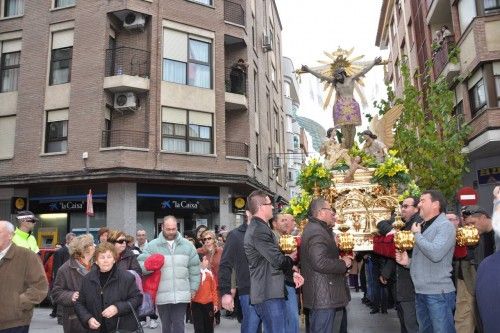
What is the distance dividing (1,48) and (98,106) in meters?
6.45

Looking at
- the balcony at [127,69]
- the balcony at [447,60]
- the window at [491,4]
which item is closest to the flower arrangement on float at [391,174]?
the balcony at [447,60]

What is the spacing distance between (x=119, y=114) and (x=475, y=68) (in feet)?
47.8

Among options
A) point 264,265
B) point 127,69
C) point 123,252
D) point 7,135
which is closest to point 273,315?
point 264,265

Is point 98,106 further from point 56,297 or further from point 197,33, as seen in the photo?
point 56,297

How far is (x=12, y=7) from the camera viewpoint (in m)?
22.4

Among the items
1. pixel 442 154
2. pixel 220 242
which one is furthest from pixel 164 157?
pixel 442 154

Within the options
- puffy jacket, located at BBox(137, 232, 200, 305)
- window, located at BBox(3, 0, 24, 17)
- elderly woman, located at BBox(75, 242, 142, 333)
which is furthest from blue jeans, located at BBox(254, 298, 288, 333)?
window, located at BBox(3, 0, 24, 17)

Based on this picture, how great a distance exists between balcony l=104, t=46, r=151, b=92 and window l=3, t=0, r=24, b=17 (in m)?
5.64

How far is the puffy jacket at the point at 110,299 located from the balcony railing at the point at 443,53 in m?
18.0

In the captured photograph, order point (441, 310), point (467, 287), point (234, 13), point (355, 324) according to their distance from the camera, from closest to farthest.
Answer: point (441, 310)
point (467, 287)
point (355, 324)
point (234, 13)

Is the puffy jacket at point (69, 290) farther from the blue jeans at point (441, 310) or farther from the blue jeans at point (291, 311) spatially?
the blue jeans at point (441, 310)

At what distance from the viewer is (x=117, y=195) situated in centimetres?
1955

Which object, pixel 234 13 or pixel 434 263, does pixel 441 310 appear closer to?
pixel 434 263

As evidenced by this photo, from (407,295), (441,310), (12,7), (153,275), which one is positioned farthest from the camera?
(12,7)
